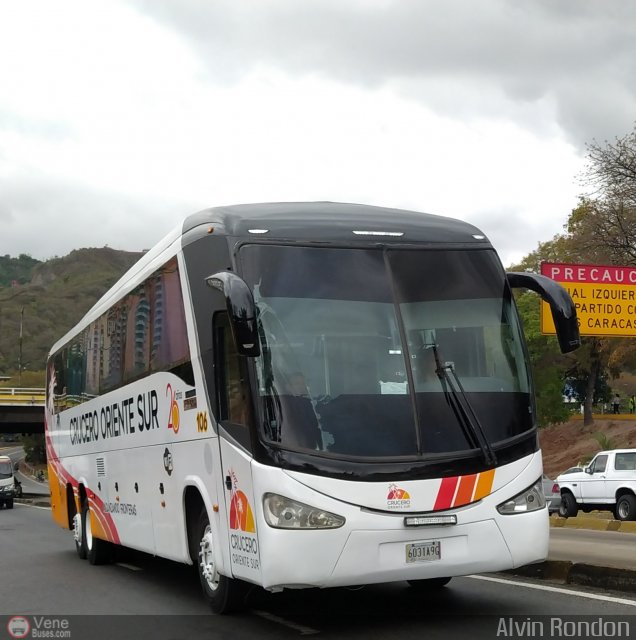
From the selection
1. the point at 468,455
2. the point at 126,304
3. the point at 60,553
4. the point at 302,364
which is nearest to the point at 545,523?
the point at 468,455

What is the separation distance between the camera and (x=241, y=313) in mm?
7902

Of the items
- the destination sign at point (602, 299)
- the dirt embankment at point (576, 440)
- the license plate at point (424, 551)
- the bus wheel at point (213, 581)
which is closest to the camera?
the license plate at point (424, 551)

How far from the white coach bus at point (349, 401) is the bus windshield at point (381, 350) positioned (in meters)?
0.01

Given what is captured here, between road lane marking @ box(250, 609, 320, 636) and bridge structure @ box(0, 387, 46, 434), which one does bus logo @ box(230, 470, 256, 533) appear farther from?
bridge structure @ box(0, 387, 46, 434)

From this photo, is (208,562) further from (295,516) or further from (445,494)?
(445,494)

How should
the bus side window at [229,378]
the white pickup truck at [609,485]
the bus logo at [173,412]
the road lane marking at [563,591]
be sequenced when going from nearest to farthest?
the bus side window at [229,378] → the road lane marking at [563,591] → the bus logo at [173,412] → the white pickup truck at [609,485]

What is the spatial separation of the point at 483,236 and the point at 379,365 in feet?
6.07

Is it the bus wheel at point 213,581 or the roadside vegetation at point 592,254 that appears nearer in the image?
the bus wheel at point 213,581

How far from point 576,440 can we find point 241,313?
56.4 meters

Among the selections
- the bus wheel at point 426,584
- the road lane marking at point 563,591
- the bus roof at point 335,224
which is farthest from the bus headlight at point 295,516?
the bus wheel at point 426,584

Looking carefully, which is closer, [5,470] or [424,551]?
[424,551]

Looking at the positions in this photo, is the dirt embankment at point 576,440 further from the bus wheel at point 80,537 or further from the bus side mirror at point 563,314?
the bus side mirror at point 563,314

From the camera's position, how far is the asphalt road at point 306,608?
8.66m

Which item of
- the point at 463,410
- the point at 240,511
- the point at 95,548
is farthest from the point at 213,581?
the point at 95,548
